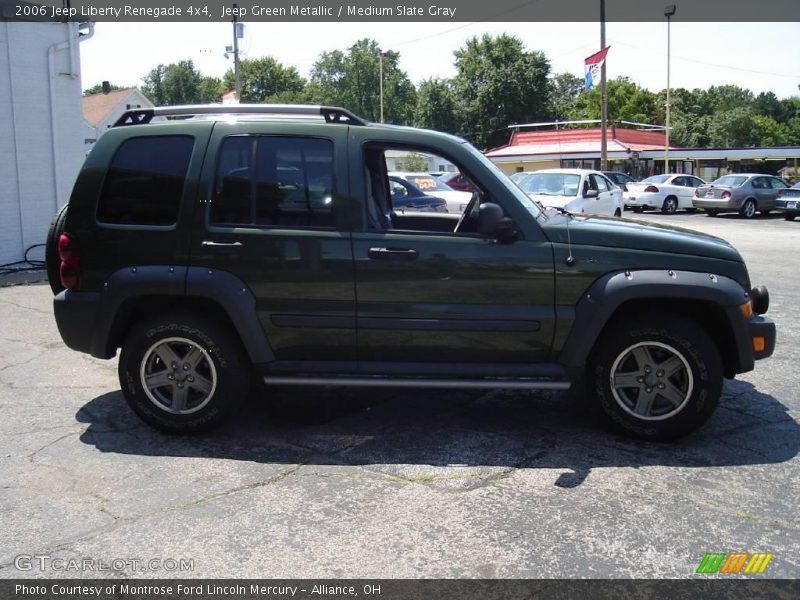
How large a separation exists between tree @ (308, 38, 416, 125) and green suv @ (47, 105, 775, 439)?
88684 millimetres

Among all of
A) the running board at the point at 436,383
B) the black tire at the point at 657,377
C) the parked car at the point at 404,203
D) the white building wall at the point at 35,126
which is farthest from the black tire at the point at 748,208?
the running board at the point at 436,383

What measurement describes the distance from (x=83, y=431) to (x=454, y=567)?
9.48 ft

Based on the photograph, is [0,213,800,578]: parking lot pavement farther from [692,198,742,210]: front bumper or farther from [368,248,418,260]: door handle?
[692,198,742,210]: front bumper

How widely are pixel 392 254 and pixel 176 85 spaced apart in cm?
10196

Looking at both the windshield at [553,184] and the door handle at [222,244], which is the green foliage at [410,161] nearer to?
the door handle at [222,244]

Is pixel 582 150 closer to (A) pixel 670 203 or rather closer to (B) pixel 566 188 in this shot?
(A) pixel 670 203

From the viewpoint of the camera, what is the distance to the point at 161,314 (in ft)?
15.5

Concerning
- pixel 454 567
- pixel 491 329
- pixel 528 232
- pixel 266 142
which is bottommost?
pixel 454 567

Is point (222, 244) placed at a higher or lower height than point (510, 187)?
lower

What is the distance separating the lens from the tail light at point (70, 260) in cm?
471

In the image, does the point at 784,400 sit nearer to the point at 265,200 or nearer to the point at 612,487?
the point at 612,487

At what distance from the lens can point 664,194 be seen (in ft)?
91.9

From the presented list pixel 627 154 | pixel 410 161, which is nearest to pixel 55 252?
pixel 410 161

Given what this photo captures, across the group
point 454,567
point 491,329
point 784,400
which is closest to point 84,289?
point 491,329
